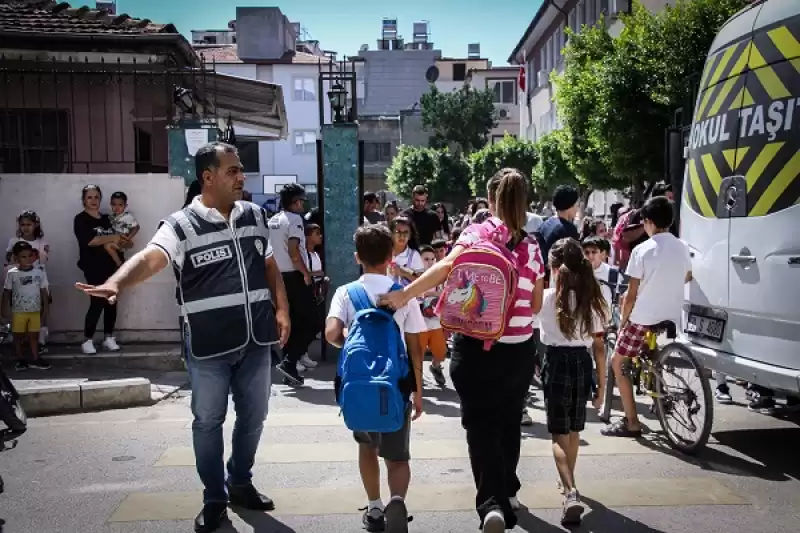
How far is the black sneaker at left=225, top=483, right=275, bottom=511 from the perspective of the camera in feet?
16.2

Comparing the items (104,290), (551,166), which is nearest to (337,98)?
(104,290)

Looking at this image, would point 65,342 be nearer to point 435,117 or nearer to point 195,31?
point 435,117

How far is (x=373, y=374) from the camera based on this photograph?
4191 mm

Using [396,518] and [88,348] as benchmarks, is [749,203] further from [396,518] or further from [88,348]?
[88,348]

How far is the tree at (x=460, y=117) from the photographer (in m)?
58.0

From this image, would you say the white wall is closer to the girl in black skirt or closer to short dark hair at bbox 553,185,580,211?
short dark hair at bbox 553,185,580,211

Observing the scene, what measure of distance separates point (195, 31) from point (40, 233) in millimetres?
64558

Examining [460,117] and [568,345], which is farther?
[460,117]

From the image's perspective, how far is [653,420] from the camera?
718 cm

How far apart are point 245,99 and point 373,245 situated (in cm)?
1224

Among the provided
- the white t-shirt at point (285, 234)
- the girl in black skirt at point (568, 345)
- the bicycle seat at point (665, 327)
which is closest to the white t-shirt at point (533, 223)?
the bicycle seat at point (665, 327)

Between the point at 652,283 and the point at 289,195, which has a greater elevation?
the point at 289,195

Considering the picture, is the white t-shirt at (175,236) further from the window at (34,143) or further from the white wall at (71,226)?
the window at (34,143)

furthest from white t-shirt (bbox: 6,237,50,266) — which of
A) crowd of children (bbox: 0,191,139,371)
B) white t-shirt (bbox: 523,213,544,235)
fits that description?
white t-shirt (bbox: 523,213,544,235)
